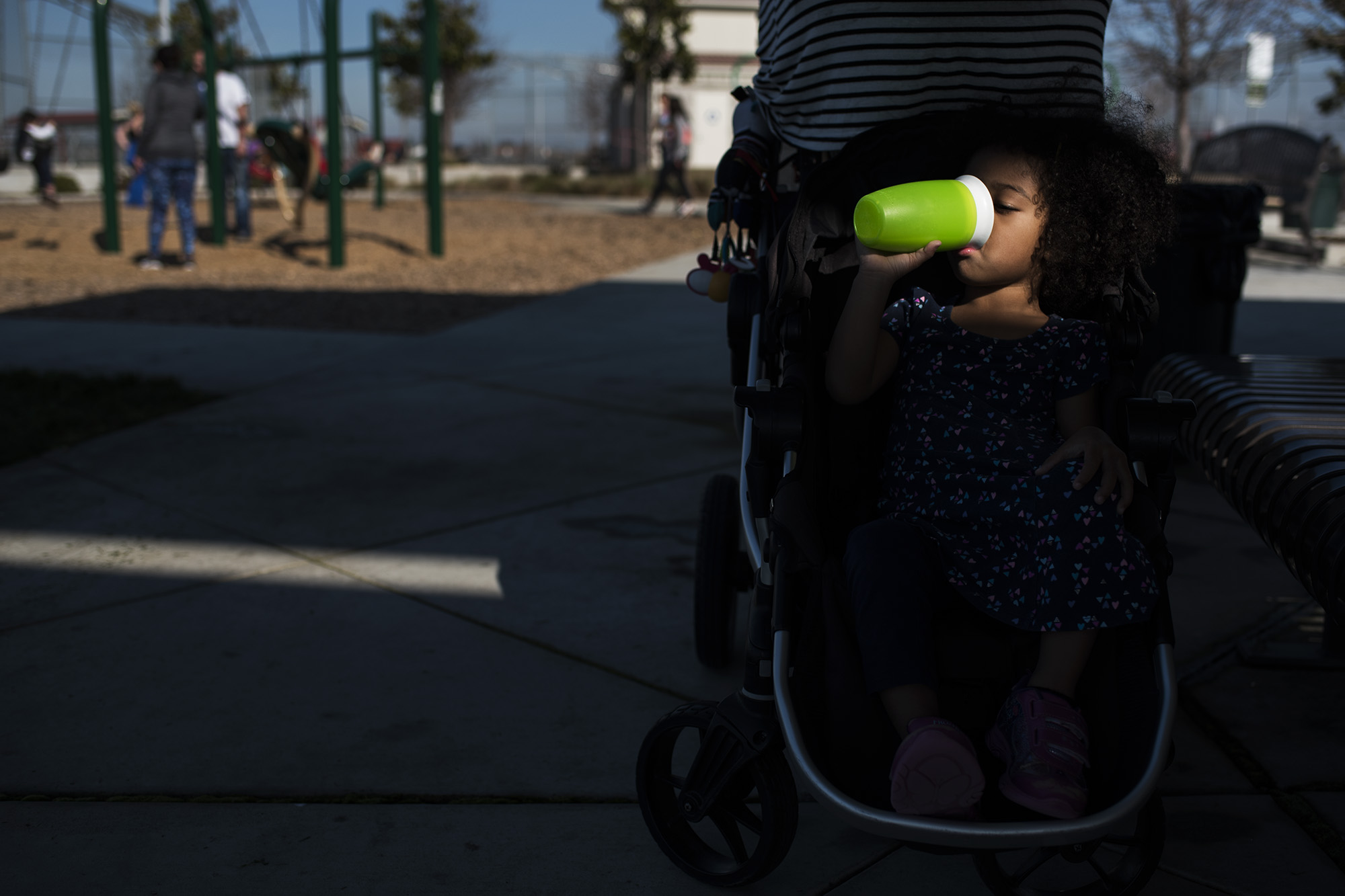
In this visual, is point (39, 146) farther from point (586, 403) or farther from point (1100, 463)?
point (1100, 463)

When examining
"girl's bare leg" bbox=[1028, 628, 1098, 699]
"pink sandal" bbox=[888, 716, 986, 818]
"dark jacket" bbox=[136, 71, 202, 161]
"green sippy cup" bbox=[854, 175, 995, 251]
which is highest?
"dark jacket" bbox=[136, 71, 202, 161]

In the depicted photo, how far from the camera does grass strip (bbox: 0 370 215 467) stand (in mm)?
4910

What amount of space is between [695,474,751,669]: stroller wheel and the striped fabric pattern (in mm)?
906

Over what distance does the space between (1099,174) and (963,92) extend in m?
0.56

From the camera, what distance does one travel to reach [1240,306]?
830cm

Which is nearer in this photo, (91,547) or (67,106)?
(91,547)

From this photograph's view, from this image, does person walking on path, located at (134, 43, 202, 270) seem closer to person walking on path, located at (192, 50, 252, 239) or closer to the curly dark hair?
person walking on path, located at (192, 50, 252, 239)

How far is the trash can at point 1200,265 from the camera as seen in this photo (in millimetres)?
4391

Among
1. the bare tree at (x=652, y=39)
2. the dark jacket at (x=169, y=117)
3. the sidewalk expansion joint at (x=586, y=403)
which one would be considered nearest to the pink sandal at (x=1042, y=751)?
the sidewalk expansion joint at (x=586, y=403)

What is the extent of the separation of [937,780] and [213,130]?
11941 mm

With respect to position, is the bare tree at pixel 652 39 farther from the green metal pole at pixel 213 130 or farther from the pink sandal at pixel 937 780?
A: the pink sandal at pixel 937 780

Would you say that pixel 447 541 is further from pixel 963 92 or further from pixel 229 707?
pixel 963 92

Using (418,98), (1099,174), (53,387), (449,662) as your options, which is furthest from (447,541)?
(418,98)

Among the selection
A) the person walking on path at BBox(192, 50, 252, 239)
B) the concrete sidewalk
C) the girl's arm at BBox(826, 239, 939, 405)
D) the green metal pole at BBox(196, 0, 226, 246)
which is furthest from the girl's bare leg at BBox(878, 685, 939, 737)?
the person walking on path at BBox(192, 50, 252, 239)
